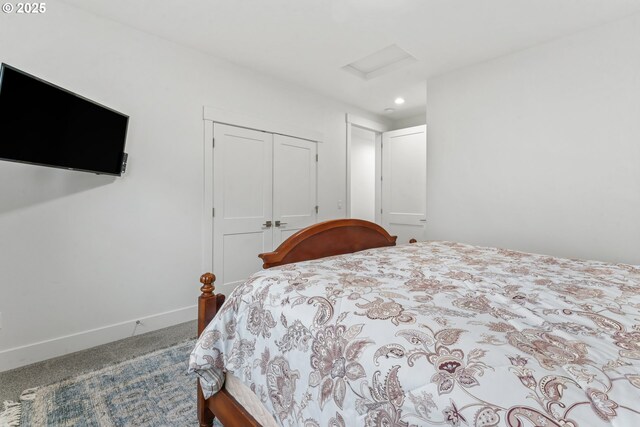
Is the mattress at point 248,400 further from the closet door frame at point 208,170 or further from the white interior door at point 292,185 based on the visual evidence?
the white interior door at point 292,185

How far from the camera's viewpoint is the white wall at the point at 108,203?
203cm

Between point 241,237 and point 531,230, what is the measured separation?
9.40ft

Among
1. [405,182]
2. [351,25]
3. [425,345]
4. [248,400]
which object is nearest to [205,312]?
[248,400]

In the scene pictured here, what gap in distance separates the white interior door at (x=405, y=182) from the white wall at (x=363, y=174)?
62 cm

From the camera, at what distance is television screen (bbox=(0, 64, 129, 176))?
1577mm

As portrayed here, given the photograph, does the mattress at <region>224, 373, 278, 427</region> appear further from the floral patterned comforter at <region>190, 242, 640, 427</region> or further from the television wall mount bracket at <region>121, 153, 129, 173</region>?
the television wall mount bracket at <region>121, 153, 129, 173</region>

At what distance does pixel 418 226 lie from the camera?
4250 millimetres

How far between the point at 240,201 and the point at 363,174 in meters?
2.83

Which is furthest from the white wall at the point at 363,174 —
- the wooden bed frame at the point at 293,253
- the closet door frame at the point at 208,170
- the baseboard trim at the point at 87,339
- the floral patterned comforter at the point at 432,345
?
the floral patterned comforter at the point at 432,345

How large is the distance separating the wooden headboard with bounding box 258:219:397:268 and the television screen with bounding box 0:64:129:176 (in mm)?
1467

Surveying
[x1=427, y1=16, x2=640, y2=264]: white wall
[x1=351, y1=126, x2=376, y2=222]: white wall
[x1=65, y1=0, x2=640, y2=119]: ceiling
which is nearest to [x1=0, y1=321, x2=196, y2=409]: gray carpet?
[x1=65, y1=0, x2=640, y2=119]: ceiling

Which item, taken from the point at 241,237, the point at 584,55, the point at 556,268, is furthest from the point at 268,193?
the point at 584,55

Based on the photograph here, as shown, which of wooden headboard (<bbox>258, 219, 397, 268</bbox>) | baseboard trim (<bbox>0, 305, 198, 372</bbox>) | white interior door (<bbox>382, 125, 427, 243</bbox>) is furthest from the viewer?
white interior door (<bbox>382, 125, 427, 243</bbox>)

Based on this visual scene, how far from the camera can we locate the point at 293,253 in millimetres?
1785
